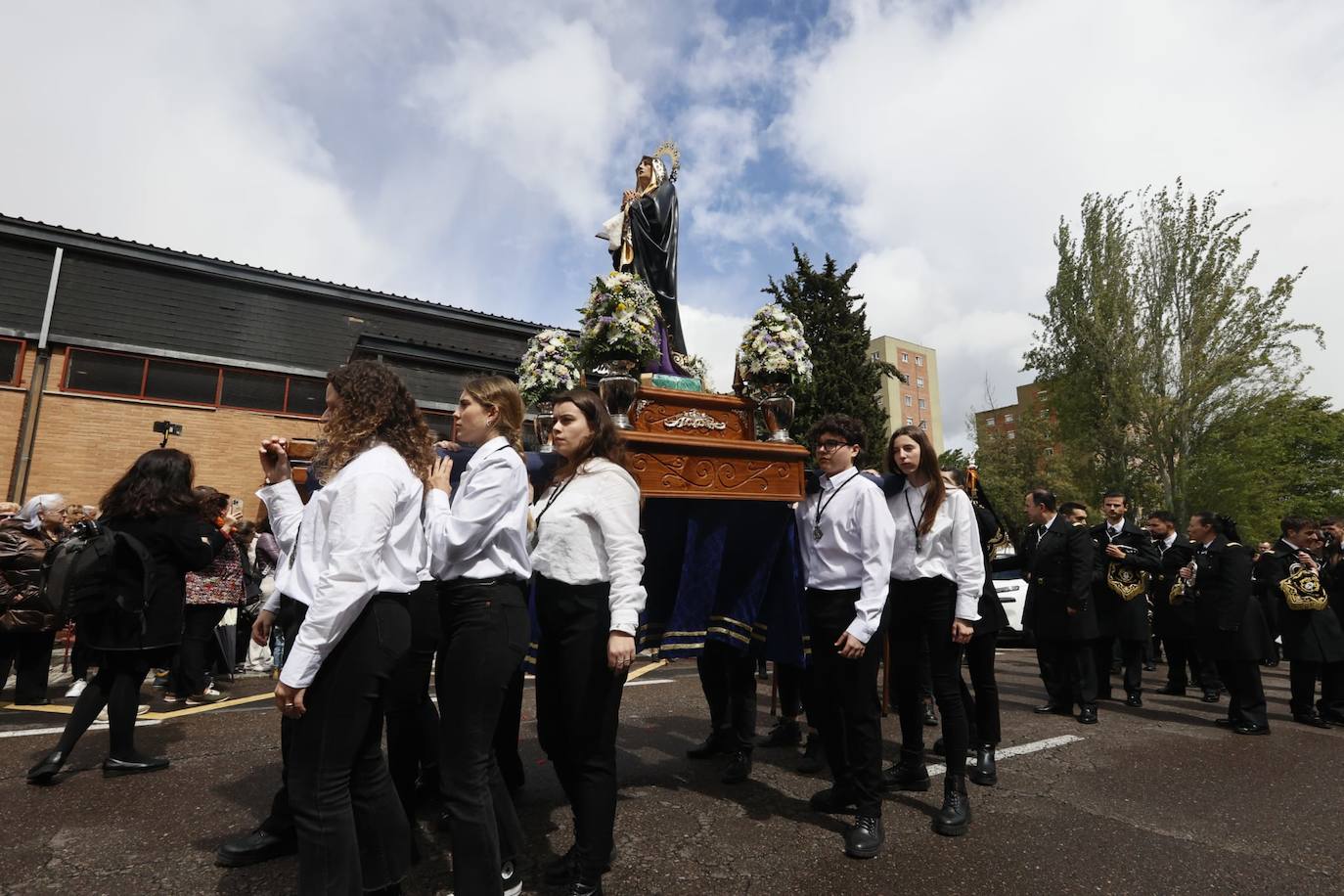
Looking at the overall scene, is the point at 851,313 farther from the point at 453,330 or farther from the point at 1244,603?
the point at 1244,603

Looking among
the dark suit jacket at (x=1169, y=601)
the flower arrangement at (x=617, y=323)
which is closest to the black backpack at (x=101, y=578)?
the flower arrangement at (x=617, y=323)

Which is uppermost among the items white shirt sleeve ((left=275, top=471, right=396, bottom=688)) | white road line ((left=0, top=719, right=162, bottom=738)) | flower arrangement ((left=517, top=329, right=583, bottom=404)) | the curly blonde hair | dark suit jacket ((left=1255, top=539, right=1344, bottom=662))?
flower arrangement ((left=517, top=329, right=583, bottom=404))

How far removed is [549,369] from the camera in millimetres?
4367

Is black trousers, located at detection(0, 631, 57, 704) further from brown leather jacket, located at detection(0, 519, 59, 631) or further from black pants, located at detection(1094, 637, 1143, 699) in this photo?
black pants, located at detection(1094, 637, 1143, 699)

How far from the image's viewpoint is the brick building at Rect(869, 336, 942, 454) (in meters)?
65.1

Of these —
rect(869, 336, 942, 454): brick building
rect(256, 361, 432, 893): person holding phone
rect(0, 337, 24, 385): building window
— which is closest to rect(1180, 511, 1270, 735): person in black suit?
rect(256, 361, 432, 893): person holding phone

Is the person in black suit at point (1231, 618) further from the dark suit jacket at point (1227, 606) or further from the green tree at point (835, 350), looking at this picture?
the green tree at point (835, 350)

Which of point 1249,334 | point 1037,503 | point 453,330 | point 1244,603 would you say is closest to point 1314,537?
point 1244,603

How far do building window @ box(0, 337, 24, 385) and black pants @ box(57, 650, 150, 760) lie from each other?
52.7ft

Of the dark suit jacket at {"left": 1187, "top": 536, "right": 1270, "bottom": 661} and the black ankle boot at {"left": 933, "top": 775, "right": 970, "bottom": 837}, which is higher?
the dark suit jacket at {"left": 1187, "top": 536, "right": 1270, "bottom": 661}

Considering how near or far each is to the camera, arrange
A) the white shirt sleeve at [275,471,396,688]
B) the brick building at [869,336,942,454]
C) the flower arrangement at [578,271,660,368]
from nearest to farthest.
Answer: the white shirt sleeve at [275,471,396,688], the flower arrangement at [578,271,660,368], the brick building at [869,336,942,454]

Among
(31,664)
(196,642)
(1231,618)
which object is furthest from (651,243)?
(31,664)

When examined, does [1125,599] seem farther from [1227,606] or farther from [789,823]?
[789,823]

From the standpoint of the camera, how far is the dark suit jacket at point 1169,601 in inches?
280
